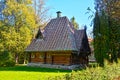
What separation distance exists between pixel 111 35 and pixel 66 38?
232 inches

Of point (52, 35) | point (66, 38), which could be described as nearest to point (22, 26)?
point (52, 35)

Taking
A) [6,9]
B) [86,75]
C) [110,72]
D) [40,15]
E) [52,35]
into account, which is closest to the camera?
[86,75]

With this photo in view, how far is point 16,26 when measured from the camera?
45531 mm

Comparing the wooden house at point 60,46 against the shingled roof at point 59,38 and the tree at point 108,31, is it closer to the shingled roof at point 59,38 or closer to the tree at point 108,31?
the shingled roof at point 59,38

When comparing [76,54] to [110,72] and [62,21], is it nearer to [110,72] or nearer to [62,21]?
[62,21]

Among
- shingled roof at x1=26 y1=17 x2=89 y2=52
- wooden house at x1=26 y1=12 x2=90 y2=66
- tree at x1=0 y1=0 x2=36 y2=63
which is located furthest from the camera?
tree at x1=0 y1=0 x2=36 y2=63

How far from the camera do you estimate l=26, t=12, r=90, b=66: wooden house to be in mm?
33875

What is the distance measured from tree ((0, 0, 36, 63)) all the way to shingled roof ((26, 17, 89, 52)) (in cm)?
701

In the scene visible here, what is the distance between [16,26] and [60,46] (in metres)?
13.9

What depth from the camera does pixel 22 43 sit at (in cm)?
4484

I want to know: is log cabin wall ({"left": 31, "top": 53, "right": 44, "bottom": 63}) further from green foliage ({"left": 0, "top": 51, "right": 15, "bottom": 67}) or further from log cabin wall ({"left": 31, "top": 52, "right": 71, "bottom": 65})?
green foliage ({"left": 0, "top": 51, "right": 15, "bottom": 67})

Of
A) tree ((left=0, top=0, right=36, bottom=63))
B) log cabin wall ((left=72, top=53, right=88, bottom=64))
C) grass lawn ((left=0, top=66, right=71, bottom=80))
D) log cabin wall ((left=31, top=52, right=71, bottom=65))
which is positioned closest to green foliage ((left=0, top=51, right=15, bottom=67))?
log cabin wall ((left=31, top=52, right=71, bottom=65))

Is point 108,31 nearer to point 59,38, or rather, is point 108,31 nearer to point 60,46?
point 60,46

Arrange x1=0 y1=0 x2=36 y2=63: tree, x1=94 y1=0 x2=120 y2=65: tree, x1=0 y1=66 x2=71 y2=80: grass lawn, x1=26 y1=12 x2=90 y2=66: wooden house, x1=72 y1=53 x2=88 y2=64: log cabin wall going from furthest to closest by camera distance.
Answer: x1=0 y1=0 x2=36 y2=63: tree
x1=72 y1=53 x2=88 y2=64: log cabin wall
x1=26 y1=12 x2=90 y2=66: wooden house
x1=94 y1=0 x2=120 y2=65: tree
x1=0 y1=66 x2=71 y2=80: grass lawn
